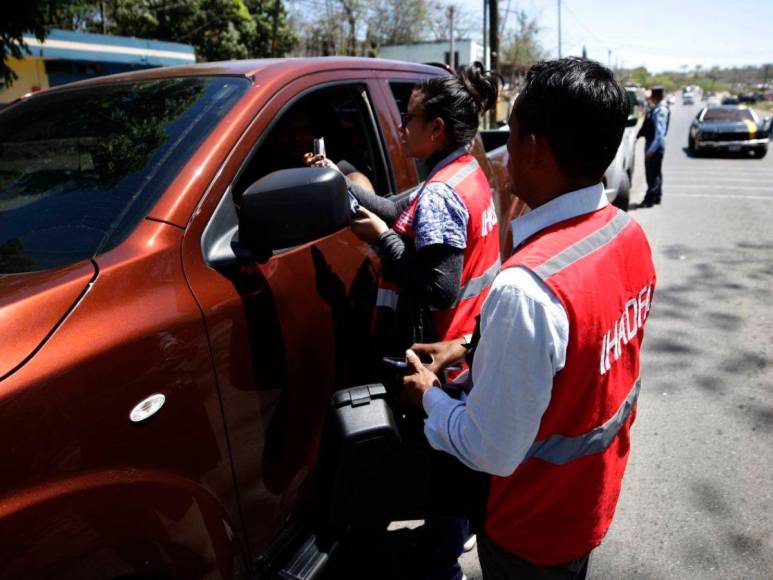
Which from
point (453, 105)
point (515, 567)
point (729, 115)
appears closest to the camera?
point (515, 567)

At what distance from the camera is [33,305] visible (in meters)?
1.25

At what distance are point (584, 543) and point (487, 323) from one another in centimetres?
61

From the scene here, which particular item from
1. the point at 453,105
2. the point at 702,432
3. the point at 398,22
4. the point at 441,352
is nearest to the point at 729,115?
the point at 702,432

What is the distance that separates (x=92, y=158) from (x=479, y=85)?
1.42 m

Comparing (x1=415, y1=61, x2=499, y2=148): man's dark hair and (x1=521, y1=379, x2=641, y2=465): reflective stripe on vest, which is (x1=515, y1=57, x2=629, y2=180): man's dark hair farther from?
(x1=415, y1=61, x2=499, y2=148): man's dark hair

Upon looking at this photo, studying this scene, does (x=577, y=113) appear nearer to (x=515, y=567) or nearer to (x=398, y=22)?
(x=515, y=567)

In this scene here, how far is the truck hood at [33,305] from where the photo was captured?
1176mm

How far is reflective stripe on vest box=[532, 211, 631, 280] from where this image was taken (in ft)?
3.75

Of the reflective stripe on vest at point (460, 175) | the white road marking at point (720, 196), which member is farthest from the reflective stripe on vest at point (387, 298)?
the white road marking at point (720, 196)

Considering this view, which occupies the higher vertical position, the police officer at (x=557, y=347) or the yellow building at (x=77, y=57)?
the yellow building at (x=77, y=57)

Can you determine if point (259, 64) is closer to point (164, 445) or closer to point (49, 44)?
point (164, 445)

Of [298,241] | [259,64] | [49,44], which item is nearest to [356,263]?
[298,241]

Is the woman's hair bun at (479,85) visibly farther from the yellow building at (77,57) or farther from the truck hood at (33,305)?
the yellow building at (77,57)

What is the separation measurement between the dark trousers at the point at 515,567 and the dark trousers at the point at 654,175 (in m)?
9.80
